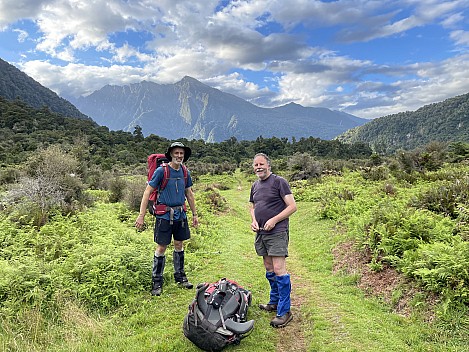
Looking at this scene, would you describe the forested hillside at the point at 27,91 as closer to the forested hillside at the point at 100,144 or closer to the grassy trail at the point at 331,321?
the forested hillside at the point at 100,144

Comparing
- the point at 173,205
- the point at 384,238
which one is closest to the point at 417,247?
the point at 384,238

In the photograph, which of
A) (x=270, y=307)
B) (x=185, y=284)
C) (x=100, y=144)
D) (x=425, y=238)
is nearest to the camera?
(x=270, y=307)

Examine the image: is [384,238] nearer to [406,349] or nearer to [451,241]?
[451,241]

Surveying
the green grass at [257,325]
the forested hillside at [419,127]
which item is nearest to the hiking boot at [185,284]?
the green grass at [257,325]

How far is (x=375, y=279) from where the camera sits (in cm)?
664

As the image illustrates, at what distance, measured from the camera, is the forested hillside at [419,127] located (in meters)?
122

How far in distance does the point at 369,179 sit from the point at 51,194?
17.4 metres

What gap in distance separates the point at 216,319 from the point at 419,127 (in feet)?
543

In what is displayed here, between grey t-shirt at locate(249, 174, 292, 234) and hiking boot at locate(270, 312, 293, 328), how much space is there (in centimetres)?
135

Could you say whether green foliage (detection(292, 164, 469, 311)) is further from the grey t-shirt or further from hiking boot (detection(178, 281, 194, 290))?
hiking boot (detection(178, 281, 194, 290))

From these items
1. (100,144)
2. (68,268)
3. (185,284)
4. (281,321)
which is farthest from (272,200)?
(100,144)

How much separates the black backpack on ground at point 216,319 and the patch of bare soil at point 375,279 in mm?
2910

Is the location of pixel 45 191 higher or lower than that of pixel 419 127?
lower

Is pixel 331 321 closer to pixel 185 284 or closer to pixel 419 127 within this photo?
pixel 185 284
